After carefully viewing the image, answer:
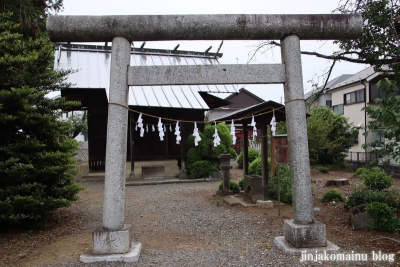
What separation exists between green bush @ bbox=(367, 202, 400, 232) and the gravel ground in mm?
1636

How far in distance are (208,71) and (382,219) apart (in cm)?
435

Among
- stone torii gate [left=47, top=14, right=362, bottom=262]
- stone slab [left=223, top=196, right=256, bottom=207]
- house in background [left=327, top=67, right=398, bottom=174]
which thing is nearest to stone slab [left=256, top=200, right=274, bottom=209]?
stone slab [left=223, top=196, right=256, bottom=207]

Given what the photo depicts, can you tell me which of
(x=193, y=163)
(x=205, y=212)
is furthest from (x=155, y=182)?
(x=205, y=212)

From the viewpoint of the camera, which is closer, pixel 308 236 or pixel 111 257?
pixel 111 257

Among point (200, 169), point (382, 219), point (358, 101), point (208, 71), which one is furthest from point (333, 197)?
point (358, 101)

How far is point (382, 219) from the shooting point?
5727 mm

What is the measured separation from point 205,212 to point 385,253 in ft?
14.3

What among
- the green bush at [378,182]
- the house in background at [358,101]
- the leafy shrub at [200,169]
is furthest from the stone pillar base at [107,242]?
the house in background at [358,101]

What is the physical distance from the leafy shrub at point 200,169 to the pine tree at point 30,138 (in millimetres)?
7496

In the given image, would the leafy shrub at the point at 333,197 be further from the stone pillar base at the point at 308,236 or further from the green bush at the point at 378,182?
the stone pillar base at the point at 308,236

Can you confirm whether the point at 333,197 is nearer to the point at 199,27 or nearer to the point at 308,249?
the point at 308,249

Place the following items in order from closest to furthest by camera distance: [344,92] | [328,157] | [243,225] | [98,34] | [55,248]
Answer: [98,34]
[55,248]
[243,225]
[328,157]
[344,92]

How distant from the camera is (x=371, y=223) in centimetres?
588

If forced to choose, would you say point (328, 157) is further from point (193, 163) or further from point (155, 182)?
point (155, 182)
